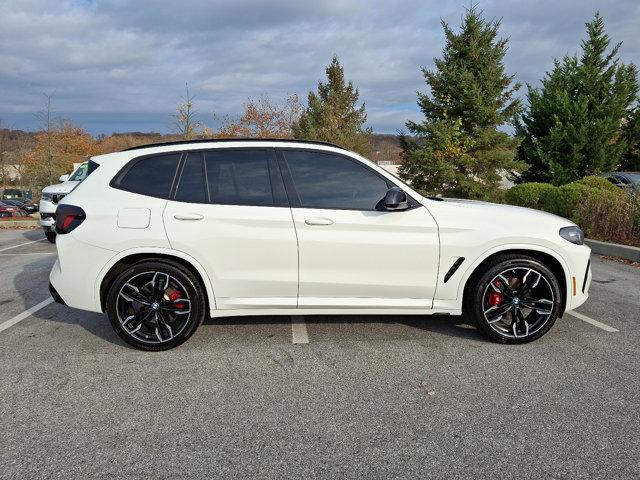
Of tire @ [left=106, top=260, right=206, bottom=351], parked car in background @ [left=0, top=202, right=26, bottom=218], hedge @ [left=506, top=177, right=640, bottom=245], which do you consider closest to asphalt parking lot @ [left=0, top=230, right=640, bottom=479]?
tire @ [left=106, top=260, right=206, bottom=351]

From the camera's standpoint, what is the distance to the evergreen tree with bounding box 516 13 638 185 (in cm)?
1691

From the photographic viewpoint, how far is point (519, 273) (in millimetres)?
3781

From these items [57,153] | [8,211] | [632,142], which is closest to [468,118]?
[632,142]

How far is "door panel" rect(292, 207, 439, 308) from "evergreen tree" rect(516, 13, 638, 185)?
15587mm

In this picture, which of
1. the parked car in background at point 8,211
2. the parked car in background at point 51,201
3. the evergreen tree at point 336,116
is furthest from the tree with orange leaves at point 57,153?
the parked car in background at point 51,201

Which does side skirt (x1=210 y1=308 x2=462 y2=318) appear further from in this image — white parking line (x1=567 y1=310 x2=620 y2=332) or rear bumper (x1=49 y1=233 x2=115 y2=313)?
white parking line (x1=567 y1=310 x2=620 y2=332)

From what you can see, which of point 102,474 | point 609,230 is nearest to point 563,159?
point 609,230

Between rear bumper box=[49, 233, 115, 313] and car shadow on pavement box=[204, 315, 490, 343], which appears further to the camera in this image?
car shadow on pavement box=[204, 315, 490, 343]

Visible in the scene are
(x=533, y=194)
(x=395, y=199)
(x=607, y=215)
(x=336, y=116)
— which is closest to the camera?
(x=395, y=199)

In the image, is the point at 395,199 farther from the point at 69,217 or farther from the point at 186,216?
the point at 69,217

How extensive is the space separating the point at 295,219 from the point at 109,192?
156cm

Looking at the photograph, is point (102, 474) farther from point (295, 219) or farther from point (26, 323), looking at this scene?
point (26, 323)

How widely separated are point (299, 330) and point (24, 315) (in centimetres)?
297

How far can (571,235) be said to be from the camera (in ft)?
12.5
